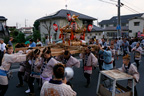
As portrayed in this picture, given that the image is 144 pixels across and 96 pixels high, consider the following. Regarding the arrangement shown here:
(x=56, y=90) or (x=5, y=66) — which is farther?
(x=5, y=66)

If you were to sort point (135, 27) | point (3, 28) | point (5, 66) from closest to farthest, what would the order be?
1. point (5, 66)
2. point (3, 28)
3. point (135, 27)

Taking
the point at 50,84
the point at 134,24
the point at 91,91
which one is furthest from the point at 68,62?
the point at 134,24

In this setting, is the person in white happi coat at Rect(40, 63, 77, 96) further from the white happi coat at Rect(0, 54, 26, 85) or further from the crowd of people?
the white happi coat at Rect(0, 54, 26, 85)

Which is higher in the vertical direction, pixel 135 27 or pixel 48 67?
pixel 135 27

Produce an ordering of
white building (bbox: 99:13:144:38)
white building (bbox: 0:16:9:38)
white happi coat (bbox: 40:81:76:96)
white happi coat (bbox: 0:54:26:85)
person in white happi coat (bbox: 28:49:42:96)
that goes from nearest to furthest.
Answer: white happi coat (bbox: 40:81:76:96)
white happi coat (bbox: 0:54:26:85)
person in white happi coat (bbox: 28:49:42:96)
white building (bbox: 0:16:9:38)
white building (bbox: 99:13:144:38)

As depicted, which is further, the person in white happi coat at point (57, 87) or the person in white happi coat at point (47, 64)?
the person in white happi coat at point (47, 64)

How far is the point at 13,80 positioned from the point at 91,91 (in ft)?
12.1

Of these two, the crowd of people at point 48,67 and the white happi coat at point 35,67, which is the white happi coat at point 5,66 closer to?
the crowd of people at point 48,67

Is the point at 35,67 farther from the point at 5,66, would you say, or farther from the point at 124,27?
the point at 124,27

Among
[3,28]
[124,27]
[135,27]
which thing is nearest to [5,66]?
[3,28]

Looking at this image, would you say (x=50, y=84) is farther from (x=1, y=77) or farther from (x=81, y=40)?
(x=81, y=40)

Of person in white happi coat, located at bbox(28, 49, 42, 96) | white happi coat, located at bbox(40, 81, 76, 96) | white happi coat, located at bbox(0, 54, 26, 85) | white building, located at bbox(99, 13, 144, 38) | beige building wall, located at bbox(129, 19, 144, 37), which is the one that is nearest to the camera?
white happi coat, located at bbox(40, 81, 76, 96)

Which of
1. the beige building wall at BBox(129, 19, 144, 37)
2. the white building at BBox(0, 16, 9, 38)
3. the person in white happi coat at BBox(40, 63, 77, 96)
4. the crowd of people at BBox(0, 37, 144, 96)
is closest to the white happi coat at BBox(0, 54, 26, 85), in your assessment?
the crowd of people at BBox(0, 37, 144, 96)

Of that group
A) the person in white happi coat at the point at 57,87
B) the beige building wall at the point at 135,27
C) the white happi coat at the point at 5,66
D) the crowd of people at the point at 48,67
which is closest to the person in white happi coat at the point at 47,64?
the crowd of people at the point at 48,67
